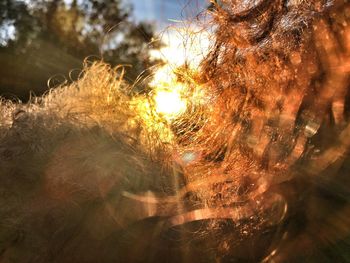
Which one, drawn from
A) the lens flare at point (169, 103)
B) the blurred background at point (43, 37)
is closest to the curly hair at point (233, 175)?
the lens flare at point (169, 103)

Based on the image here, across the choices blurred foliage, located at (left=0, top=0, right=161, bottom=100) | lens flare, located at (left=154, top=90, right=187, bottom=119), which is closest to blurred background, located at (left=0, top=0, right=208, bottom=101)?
blurred foliage, located at (left=0, top=0, right=161, bottom=100)

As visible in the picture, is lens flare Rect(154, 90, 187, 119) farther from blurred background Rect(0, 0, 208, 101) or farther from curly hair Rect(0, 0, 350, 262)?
blurred background Rect(0, 0, 208, 101)

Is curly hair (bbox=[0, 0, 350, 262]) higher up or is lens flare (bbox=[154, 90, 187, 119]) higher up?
lens flare (bbox=[154, 90, 187, 119])

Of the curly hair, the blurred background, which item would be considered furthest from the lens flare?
the blurred background

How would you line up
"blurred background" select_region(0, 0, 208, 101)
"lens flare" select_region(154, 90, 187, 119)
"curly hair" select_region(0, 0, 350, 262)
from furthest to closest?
"blurred background" select_region(0, 0, 208, 101) < "lens flare" select_region(154, 90, 187, 119) < "curly hair" select_region(0, 0, 350, 262)

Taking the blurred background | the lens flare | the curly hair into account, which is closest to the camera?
the curly hair

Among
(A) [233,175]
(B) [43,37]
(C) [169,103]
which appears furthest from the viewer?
(B) [43,37]

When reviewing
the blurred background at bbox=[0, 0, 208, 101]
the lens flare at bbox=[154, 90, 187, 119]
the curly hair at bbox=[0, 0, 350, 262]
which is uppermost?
the blurred background at bbox=[0, 0, 208, 101]

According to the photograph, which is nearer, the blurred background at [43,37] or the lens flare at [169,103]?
the lens flare at [169,103]

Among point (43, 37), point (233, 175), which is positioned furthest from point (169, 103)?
point (43, 37)

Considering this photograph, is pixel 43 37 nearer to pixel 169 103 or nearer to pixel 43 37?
pixel 43 37

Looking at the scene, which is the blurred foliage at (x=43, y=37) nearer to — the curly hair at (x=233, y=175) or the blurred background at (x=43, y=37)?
the blurred background at (x=43, y=37)

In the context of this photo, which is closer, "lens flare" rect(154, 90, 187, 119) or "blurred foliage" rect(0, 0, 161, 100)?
"lens flare" rect(154, 90, 187, 119)

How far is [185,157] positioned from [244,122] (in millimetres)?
634
